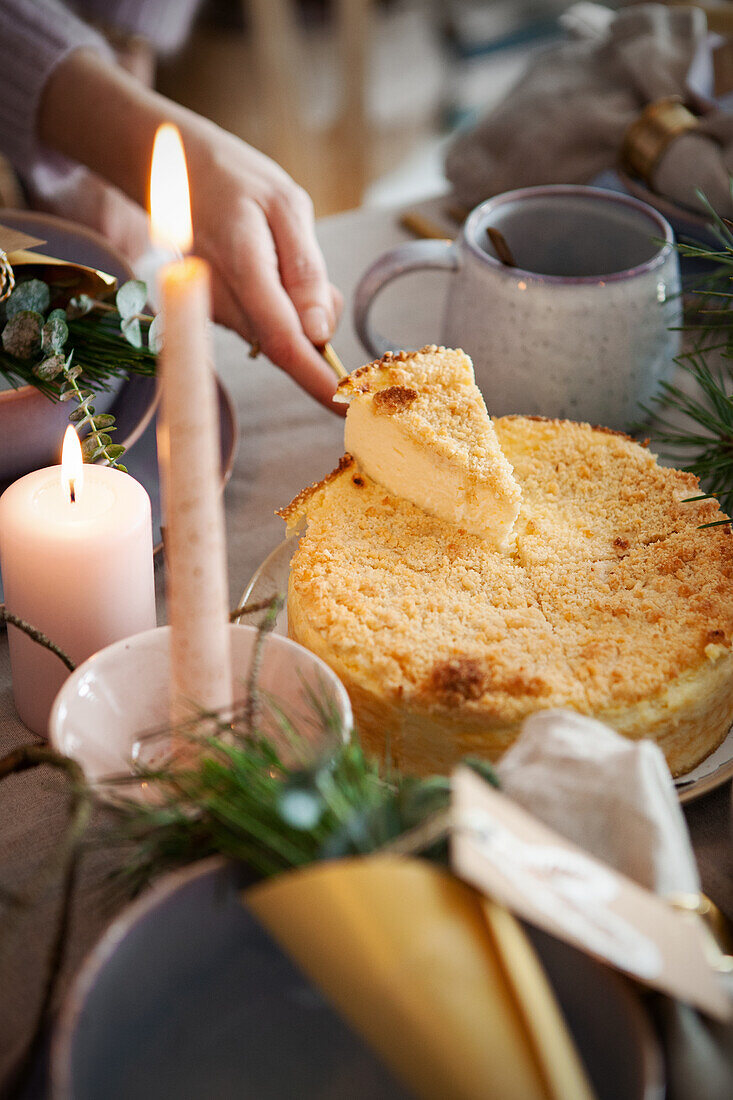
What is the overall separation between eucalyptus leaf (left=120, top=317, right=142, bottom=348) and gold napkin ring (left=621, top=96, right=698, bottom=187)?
1.92 feet

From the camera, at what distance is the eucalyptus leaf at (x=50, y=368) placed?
0.61 metres

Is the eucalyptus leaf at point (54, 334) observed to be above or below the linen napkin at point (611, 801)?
above

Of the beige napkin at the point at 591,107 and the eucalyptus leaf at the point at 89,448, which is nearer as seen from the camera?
the eucalyptus leaf at the point at 89,448

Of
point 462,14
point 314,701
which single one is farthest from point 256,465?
point 462,14

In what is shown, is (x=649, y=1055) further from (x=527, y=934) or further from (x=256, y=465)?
(x=256, y=465)

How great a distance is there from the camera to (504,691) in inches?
19.1

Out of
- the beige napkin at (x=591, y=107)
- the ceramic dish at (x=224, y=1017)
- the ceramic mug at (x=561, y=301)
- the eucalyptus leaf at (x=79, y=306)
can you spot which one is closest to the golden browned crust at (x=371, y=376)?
the ceramic mug at (x=561, y=301)

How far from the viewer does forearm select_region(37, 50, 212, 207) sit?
0.95 meters

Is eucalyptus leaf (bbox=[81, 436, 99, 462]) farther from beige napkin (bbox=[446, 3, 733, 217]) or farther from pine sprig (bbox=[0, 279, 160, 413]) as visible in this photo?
beige napkin (bbox=[446, 3, 733, 217])

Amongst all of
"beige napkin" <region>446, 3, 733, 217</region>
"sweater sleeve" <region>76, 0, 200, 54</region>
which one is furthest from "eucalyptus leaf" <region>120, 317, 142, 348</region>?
"sweater sleeve" <region>76, 0, 200, 54</region>

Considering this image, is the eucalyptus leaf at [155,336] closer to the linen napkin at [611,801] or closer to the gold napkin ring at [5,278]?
the gold napkin ring at [5,278]

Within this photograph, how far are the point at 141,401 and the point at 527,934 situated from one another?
525 mm

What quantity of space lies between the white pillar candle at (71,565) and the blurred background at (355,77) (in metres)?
2.16

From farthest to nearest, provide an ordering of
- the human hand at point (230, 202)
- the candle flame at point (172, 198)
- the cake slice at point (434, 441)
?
the human hand at point (230, 202) → the cake slice at point (434, 441) → the candle flame at point (172, 198)
